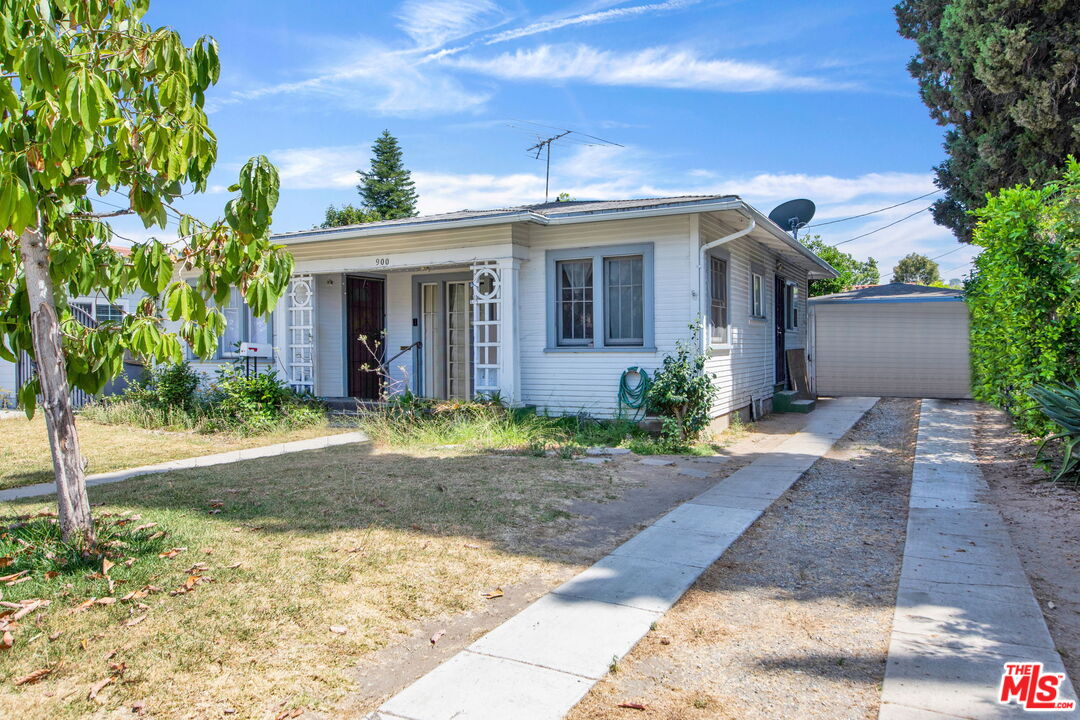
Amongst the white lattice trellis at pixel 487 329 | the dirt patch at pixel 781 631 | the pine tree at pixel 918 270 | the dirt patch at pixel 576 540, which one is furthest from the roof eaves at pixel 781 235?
the pine tree at pixel 918 270

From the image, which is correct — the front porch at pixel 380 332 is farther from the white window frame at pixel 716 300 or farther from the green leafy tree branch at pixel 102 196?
the green leafy tree branch at pixel 102 196

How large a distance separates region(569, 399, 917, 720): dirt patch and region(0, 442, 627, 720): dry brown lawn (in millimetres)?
1059

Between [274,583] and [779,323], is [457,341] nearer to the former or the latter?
[779,323]

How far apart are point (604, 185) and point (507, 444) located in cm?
1837

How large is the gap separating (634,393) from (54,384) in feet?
24.0

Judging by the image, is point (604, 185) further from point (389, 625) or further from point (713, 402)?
point (389, 625)

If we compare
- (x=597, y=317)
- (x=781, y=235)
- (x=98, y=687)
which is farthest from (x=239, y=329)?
(x=98, y=687)

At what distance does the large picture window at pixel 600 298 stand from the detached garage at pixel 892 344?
918 cm

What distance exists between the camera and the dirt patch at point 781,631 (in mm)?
2869

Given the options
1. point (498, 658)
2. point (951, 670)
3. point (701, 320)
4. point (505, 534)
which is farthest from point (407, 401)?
point (951, 670)

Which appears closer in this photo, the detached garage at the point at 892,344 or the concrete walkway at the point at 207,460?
the concrete walkway at the point at 207,460

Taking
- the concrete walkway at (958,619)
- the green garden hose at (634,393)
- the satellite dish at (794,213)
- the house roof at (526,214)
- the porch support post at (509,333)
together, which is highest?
the satellite dish at (794,213)

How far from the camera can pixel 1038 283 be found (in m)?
7.12

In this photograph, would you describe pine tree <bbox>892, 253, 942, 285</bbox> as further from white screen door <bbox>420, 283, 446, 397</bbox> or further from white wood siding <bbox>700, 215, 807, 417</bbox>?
white screen door <bbox>420, 283, 446, 397</bbox>
